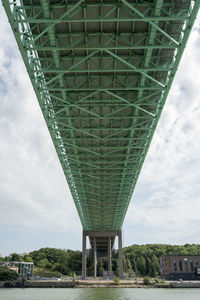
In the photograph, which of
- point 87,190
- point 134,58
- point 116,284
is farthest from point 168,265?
point 134,58

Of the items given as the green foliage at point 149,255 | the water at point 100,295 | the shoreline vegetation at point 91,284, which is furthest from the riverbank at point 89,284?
the green foliage at point 149,255

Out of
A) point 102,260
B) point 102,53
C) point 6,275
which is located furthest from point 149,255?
point 102,53

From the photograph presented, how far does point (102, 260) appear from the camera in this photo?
141250 mm

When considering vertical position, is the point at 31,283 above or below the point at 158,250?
below

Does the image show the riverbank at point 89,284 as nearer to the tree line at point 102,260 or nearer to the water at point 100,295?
the water at point 100,295

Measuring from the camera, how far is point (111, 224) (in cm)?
7988

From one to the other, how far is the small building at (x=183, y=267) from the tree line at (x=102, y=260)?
4534 cm

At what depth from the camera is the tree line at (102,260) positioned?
12812 centimetres

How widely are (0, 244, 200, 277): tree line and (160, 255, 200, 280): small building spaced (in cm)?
4534

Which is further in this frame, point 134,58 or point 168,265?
point 168,265

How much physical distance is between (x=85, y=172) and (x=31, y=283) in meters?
39.9

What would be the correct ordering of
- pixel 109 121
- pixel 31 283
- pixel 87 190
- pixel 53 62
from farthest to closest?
1. pixel 31 283
2. pixel 87 190
3. pixel 109 121
4. pixel 53 62

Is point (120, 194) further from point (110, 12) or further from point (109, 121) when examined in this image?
point (110, 12)

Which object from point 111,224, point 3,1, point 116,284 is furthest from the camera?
point 111,224
